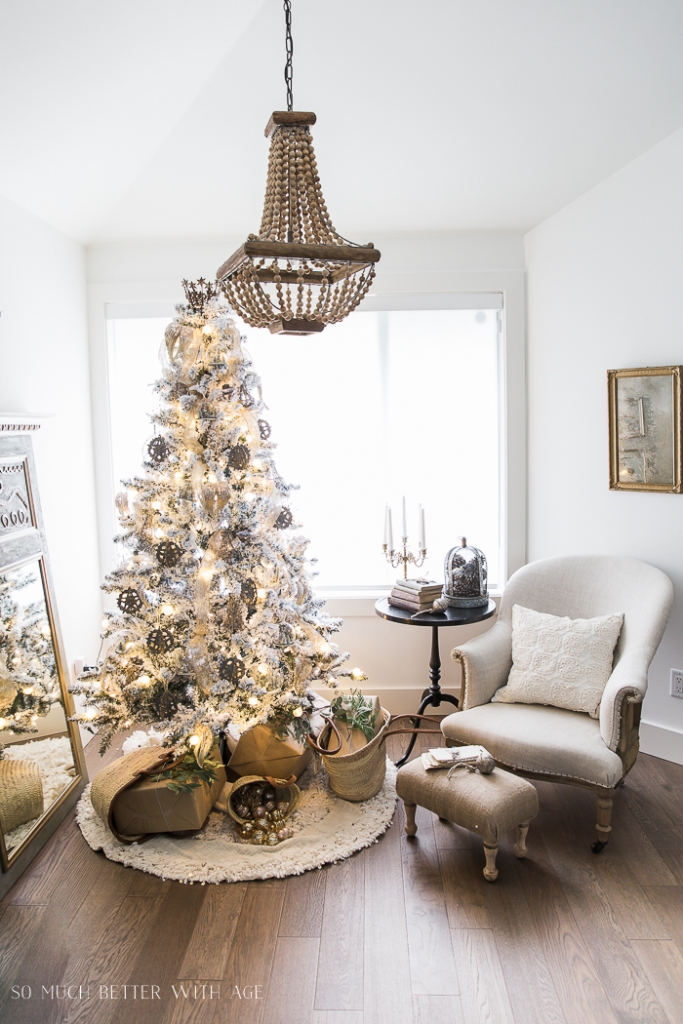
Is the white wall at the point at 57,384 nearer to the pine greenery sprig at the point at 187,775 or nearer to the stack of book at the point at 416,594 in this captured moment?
the pine greenery sprig at the point at 187,775

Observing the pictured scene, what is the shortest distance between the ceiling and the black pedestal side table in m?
2.06

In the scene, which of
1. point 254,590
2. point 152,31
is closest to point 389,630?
point 254,590

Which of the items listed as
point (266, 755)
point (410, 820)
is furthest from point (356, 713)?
point (410, 820)

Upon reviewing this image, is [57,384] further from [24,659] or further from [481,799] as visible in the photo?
[481,799]

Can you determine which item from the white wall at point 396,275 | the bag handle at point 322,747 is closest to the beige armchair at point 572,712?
the bag handle at point 322,747

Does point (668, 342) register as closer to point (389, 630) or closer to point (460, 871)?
point (389, 630)

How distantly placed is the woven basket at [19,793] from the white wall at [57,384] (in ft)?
2.76

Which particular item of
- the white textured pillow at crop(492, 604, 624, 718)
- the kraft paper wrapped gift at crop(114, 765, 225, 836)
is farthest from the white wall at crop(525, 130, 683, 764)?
the kraft paper wrapped gift at crop(114, 765, 225, 836)

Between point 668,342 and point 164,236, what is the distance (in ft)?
8.69

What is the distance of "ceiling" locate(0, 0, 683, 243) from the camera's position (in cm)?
253

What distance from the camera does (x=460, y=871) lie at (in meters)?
2.71

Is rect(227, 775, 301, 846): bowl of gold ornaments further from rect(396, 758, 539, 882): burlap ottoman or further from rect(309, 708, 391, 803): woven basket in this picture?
rect(396, 758, 539, 882): burlap ottoman

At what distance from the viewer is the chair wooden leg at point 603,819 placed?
276 centimetres

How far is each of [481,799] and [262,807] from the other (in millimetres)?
922
